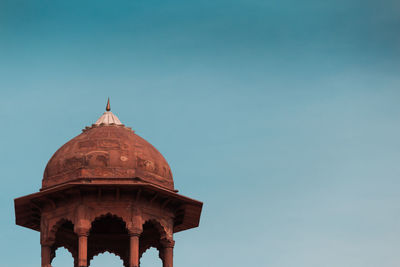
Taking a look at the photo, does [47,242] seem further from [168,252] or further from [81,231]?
[168,252]

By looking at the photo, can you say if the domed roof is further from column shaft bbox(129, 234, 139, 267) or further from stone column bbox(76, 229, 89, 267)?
column shaft bbox(129, 234, 139, 267)

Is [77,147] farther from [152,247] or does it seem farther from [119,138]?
[152,247]

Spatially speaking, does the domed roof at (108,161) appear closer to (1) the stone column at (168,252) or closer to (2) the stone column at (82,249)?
(2) the stone column at (82,249)

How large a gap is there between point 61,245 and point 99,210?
4.73 metres

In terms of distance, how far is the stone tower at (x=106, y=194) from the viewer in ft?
121

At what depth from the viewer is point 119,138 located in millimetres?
38531

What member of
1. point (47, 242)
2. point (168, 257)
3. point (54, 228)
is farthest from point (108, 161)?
point (168, 257)

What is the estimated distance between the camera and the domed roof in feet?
123

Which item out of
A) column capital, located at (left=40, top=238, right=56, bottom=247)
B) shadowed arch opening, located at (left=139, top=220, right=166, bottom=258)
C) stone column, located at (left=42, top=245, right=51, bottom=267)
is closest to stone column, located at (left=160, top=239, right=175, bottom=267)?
shadowed arch opening, located at (left=139, top=220, right=166, bottom=258)

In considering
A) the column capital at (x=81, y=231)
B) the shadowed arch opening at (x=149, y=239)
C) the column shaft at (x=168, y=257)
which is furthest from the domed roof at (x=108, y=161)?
the shadowed arch opening at (x=149, y=239)

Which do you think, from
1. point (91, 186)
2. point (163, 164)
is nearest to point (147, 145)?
point (163, 164)

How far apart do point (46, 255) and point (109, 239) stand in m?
4.94

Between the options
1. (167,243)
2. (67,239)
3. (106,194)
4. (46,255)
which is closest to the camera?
(106,194)

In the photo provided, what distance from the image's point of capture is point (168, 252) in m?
38.2
